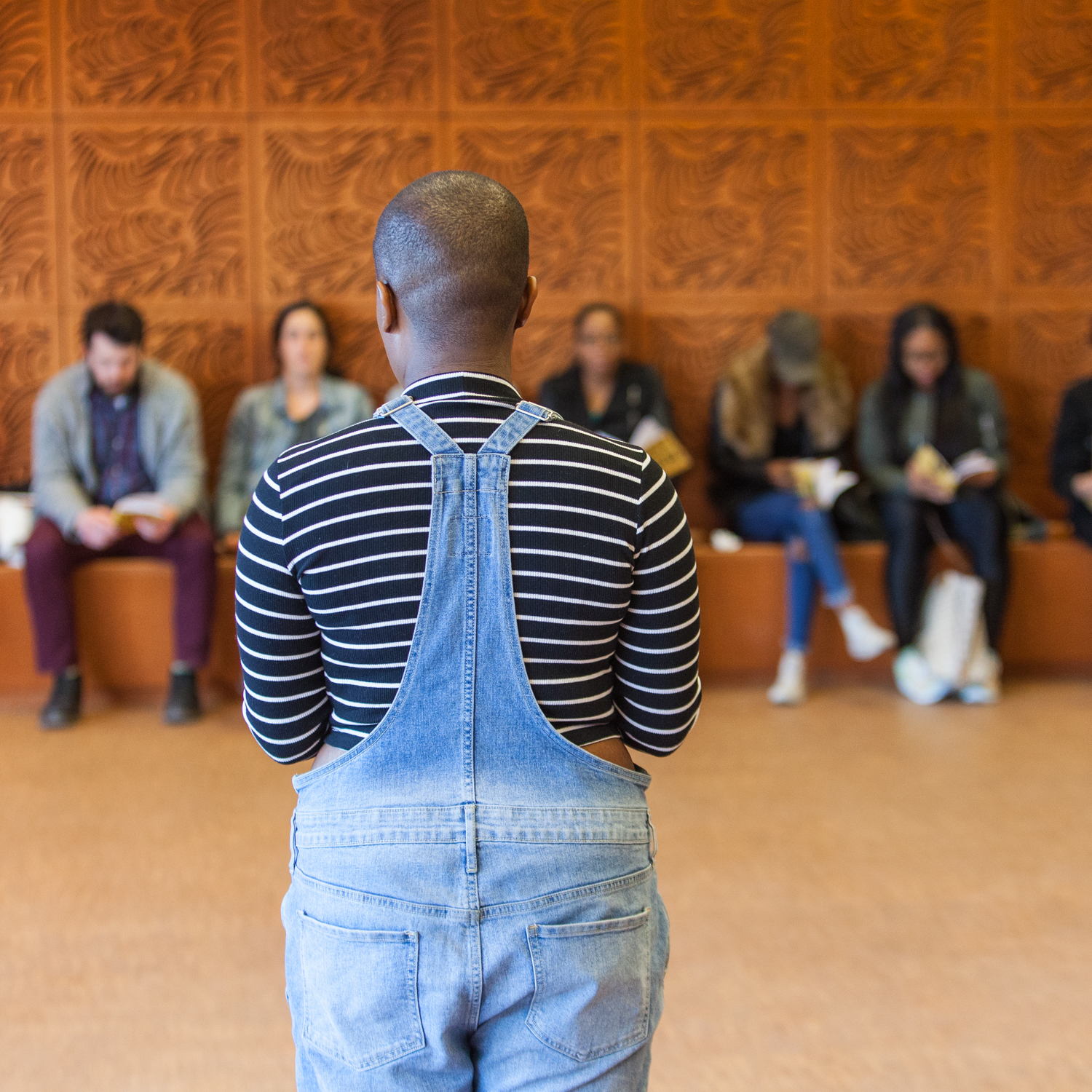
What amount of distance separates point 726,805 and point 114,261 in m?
3.54

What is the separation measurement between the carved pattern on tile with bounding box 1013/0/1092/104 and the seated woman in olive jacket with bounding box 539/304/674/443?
6.93 ft

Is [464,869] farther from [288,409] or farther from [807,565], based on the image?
[288,409]

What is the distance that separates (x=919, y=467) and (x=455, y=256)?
3.71 metres

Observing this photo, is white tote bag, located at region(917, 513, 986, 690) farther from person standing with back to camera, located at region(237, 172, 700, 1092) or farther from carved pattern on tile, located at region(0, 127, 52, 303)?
carved pattern on tile, located at region(0, 127, 52, 303)

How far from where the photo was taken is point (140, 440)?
4.33 metres

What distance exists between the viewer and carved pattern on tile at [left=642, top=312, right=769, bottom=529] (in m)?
5.11

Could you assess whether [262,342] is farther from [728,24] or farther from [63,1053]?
[63,1053]

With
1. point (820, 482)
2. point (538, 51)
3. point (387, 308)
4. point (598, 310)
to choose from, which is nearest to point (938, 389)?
point (820, 482)

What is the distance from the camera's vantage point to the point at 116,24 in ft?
15.8

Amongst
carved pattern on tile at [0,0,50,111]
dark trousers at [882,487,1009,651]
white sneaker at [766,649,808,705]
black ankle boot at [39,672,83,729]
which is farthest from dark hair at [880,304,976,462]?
carved pattern on tile at [0,0,50,111]

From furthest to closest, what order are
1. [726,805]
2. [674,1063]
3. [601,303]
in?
[601,303], [726,805], [674,1063]

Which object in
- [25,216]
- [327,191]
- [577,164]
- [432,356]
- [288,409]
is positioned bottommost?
[288,409]

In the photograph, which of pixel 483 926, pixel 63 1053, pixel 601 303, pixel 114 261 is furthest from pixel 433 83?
pixel 483 926

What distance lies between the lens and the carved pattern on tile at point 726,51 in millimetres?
4949
